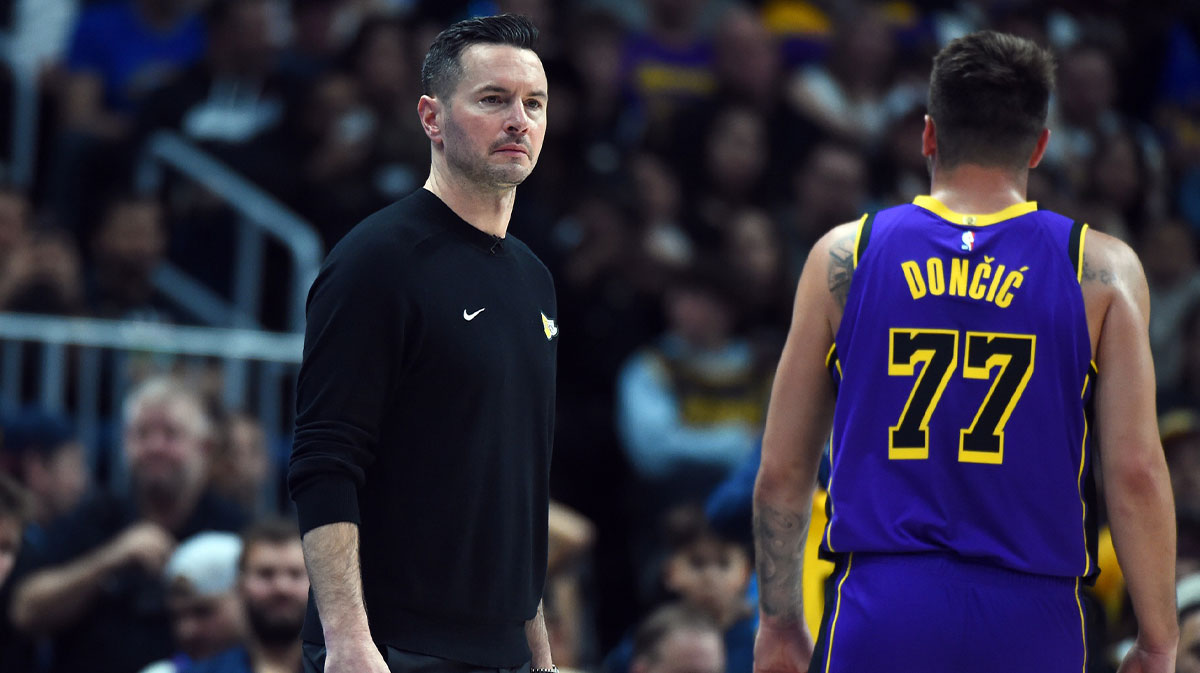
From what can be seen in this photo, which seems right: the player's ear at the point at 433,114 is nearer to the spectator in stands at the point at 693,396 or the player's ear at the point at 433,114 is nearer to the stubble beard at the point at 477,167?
the stubble beard at the point at 477,167

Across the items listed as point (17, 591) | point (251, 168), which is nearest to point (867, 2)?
point (251, 168)

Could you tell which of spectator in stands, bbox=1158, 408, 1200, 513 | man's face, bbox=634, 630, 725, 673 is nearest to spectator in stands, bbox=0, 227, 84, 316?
man's face, bbox=634, 630, 725, 673

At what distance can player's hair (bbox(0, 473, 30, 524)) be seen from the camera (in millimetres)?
6113

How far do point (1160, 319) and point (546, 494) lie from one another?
28.1 ft

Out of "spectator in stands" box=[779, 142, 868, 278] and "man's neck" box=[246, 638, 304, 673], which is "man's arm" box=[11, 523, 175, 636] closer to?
"man's neck" box=[246, 638, 304, 673]

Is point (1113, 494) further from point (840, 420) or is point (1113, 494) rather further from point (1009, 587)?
point (840, 420)

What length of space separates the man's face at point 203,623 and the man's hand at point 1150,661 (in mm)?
4197

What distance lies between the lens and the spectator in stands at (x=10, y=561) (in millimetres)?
6074

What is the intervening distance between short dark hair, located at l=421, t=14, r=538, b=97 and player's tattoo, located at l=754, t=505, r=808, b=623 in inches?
54.3

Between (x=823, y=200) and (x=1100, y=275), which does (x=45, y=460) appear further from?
(x=1100, y=275)

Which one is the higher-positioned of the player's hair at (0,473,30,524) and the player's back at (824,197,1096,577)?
the player's back at (824,197,1096,577)

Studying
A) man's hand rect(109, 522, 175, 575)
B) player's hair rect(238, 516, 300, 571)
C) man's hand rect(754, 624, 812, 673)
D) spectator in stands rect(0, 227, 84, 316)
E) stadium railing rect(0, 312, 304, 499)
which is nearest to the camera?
man's hand rect(754, 624, 812, 673)

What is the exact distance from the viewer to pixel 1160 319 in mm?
11562

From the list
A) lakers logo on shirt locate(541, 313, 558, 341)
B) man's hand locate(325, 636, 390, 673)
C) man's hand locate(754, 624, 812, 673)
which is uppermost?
lakers logo on shirt locate(541, 313, 558, 341)
